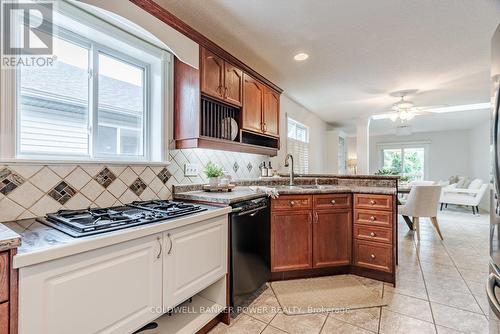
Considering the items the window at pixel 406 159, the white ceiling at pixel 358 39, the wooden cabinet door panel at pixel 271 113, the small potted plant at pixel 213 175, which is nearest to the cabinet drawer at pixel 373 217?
the wooden cabinet door panel at pixel 271 113

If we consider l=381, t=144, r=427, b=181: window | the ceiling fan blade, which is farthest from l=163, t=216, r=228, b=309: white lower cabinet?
l=381, t=144, r=427, b=181: window

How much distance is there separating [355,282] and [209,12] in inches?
110

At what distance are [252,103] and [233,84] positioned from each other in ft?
1.25

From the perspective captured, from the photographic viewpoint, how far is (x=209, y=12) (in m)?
1.93

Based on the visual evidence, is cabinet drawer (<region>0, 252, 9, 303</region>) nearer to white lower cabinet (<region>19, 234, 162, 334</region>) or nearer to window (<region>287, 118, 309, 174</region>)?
white lower cabinet (<region>19, 234, 162, 334</region>)

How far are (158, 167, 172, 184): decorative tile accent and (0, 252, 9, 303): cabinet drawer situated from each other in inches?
50.4

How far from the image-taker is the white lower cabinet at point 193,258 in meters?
1.43

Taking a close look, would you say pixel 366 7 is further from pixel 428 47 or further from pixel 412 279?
pixel 412 279

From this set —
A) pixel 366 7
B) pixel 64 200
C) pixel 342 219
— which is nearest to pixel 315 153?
pixel 342 219

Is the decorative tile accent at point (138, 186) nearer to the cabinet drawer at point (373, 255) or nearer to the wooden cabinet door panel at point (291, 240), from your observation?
the wooden cabinet door panel at point (291, 240)

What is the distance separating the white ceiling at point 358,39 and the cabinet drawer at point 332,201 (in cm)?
154

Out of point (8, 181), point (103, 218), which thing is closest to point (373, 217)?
point (103, 218)

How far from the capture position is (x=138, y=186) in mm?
1943

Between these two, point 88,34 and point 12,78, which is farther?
point 88,34
